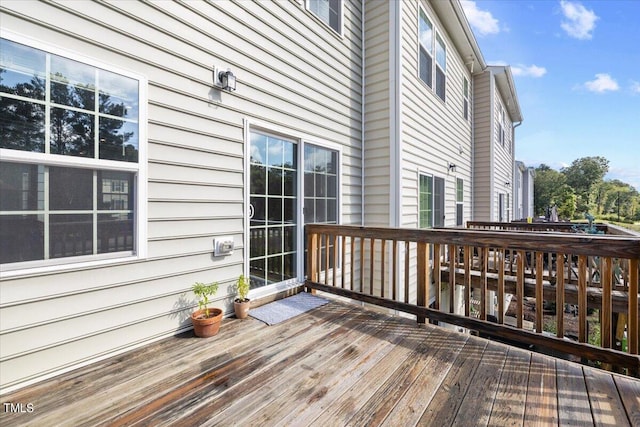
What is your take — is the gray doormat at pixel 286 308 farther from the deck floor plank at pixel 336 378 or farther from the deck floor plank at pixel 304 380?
the deck floor plank at pixel 336 378

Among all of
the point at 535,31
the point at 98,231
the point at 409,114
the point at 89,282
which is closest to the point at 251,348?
the point at 89,282

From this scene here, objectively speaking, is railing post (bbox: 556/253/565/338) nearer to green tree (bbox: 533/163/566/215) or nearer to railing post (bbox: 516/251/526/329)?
railing post (bbox: 516/251/526/329)

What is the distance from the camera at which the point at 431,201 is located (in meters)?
5.68

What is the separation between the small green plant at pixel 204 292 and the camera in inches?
94.7

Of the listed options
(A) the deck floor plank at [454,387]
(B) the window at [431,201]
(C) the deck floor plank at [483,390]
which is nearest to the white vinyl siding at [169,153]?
(A) the deck floor plank at [454,387]

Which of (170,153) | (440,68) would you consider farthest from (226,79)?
(440,68)

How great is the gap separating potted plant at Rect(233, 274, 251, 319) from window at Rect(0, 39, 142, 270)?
1001mm

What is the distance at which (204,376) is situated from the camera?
1.80 m

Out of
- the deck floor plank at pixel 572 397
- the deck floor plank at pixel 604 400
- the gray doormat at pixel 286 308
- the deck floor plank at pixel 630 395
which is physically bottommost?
the deck floor plank at pixel 572 397

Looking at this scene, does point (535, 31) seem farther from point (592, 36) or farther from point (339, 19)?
point (339, 19)

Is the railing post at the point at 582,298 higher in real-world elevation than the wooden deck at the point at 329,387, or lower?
higher

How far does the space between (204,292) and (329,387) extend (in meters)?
1.35

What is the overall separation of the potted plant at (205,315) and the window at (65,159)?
664mm

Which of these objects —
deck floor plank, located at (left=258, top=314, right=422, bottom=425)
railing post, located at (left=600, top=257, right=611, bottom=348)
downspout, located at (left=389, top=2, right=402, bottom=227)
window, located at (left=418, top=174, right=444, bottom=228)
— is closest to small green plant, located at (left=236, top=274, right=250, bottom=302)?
deck floor plank, located at (left=258, top=314, right=422, bottom=425)
